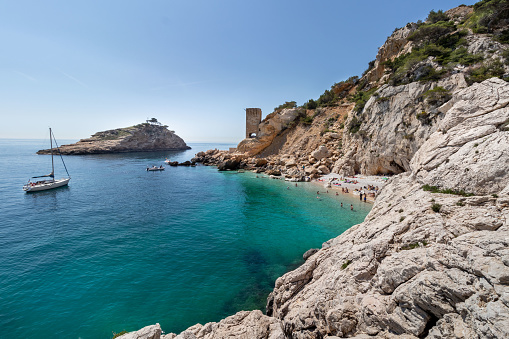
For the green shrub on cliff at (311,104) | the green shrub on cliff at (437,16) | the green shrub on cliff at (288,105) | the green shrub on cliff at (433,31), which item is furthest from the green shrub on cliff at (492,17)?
the green shrub on cliff at (288,105)

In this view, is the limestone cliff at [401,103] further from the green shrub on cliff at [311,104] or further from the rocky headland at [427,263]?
the rocky headland at [427,263]

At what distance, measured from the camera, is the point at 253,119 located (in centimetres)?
6353

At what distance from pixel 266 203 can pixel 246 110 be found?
42.3 m

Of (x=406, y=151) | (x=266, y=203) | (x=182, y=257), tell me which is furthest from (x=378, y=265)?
(x=406, y=151)

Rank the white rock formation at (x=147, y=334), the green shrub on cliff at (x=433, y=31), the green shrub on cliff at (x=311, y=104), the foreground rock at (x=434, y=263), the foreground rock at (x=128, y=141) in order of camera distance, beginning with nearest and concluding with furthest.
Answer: the foreground rock at (x=434, y=263) → the white rock formation at (x=147, y=334) → the green shrub on cliff at (x=433, y=31) → the green shrub on cliff at (x=311, y=104) → the foreground rock at (x=128, y=141)

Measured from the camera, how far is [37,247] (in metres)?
16.2

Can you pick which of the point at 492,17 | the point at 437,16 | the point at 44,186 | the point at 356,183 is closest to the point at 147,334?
the point at 356,183

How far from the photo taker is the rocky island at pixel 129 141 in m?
95.6

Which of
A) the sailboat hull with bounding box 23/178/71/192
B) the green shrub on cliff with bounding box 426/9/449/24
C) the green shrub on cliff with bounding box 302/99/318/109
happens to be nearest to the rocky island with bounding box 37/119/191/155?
the sailboat hull with bounding box 23/178/71/192

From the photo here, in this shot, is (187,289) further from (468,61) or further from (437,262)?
(468,61)

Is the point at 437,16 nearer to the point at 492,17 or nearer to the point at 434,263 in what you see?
the point at 492,17

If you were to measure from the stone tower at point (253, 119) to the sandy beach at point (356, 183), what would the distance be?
103ft

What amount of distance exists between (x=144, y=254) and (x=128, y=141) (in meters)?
106

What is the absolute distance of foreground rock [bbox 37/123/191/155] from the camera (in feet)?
314
